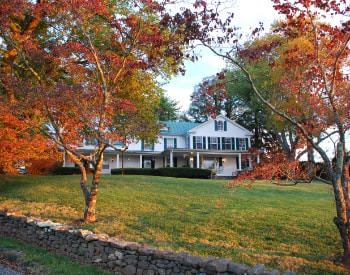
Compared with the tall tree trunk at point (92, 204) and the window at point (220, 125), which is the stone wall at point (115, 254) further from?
the window at point (220, 125)

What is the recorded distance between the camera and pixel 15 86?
12055mm

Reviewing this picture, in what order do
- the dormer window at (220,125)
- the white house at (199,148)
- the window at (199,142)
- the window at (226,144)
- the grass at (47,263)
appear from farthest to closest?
the window at (226,144)
the dormer window at (220,125)
the window at (199,142)
the white house at (199,148)
the grass at (47,263)

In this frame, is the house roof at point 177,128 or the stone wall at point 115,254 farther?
the house roof at point 177,128

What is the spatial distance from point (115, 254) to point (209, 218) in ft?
12.8

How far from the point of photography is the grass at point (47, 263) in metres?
7.66

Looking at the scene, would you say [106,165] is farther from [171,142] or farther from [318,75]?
[318,75]

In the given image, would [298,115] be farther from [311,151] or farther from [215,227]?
[215,227]

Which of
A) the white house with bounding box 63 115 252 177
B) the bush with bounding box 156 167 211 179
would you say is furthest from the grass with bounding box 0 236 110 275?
the white house with bounding box 63 115 252 177

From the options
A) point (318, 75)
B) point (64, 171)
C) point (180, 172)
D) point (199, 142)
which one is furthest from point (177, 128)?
point (318, 75)

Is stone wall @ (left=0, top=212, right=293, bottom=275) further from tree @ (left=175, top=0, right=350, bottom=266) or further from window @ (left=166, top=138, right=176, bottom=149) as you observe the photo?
window @ (left=166, top=138, right=176, bottom=149)

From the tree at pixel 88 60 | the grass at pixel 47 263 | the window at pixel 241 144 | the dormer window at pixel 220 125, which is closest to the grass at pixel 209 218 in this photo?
the grass at pixel 47 263

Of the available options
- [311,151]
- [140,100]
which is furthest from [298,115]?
[140,100]

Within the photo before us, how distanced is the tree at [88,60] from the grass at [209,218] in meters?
1.77

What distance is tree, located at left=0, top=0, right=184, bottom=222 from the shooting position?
10945mm
